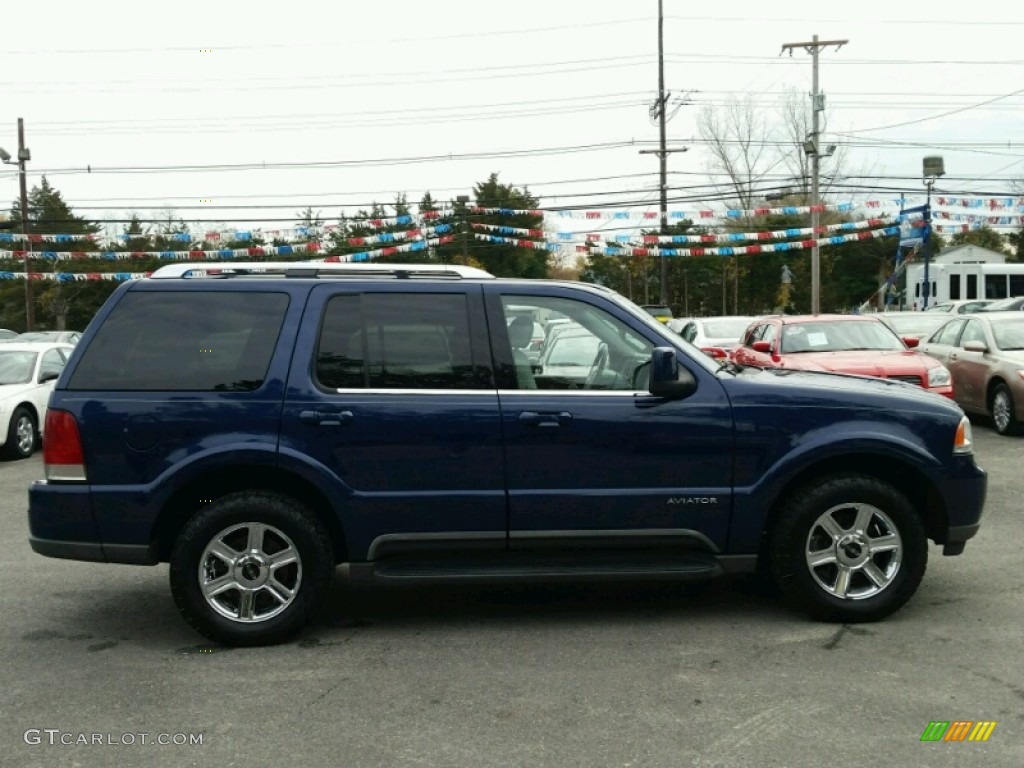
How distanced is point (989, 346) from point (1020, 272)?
105 feet

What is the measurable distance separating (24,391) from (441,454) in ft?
32.8

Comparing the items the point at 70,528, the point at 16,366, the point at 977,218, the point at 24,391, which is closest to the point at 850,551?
the point at 70,528

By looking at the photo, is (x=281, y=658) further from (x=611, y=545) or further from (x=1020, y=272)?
(x=1020, y=272)

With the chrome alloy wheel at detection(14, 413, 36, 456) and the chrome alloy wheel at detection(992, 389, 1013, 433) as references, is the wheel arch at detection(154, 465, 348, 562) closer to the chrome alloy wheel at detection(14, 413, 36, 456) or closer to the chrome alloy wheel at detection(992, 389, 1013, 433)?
the chrome alloy wheel at detection(14, 413, 36, 456)

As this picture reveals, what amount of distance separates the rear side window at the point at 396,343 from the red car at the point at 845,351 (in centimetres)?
653

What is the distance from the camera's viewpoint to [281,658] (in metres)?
4.81

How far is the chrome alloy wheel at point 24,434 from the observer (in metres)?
12.8

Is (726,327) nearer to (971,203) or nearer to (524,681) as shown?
(524,681)

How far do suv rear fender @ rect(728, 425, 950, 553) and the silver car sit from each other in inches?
318

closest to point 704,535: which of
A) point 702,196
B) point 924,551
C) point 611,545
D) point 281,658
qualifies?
point 611,545

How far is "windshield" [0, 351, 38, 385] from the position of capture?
43.9 feet

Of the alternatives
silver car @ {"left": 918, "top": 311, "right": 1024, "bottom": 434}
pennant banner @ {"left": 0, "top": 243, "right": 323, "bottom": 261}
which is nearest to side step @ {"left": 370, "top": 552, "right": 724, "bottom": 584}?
silver car @ {"left": 918, "top": 311, "right": 1024, "bottom": 434}

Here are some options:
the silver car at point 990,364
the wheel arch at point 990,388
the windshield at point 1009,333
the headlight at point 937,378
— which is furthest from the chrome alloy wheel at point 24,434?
the windshield at point 1009,333

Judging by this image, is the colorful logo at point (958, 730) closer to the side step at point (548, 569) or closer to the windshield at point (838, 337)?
the side step at point (548, 569)
